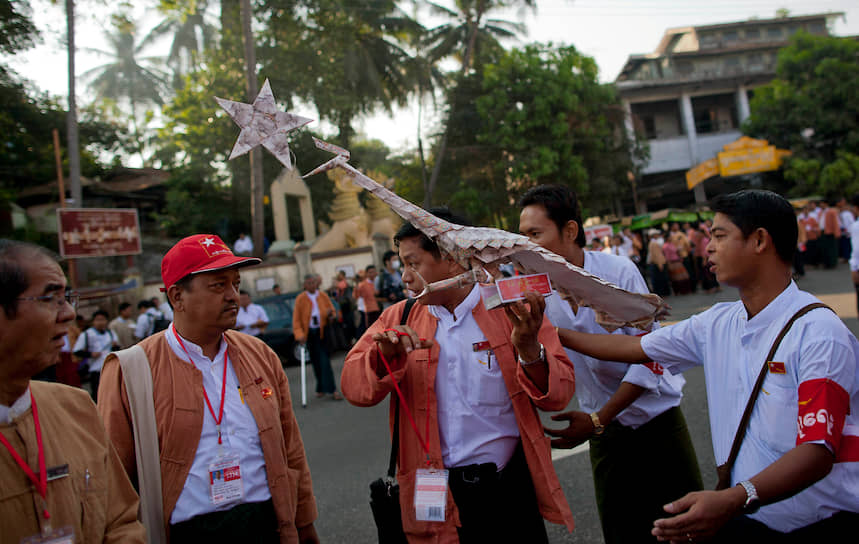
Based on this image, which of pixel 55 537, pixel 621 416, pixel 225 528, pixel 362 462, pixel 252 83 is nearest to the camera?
pixel 55 537

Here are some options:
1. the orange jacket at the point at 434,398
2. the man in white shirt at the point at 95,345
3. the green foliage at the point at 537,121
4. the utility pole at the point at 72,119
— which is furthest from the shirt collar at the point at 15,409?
the green foliage at the point at 537,121

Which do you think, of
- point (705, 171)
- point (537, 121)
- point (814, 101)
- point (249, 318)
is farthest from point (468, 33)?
point (249, 318)

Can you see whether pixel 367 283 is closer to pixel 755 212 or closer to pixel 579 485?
pixel 579 485

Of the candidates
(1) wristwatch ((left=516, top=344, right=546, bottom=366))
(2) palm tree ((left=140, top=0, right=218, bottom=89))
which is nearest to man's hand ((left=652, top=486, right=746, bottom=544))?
(1) wristwatch ((left=516, top=344, right=546, bottom=366))

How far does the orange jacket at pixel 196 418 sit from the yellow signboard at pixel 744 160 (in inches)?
877

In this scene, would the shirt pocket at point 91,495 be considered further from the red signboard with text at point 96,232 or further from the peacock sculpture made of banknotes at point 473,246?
the red signboard with text at point 96,232

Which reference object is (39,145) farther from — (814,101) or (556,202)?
(814,101)

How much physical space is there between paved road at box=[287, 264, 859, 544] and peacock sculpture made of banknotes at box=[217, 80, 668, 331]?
54 cm

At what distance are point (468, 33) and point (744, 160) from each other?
12.5 meters

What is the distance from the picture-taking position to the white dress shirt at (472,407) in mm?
2234

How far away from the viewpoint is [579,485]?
426 centimetres

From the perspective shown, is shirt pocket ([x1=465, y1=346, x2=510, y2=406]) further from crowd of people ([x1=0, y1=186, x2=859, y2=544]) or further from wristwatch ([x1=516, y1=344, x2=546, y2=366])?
wristwatch ([x1=516, y1=344, x2=546, y2=366])

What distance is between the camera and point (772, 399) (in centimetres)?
178

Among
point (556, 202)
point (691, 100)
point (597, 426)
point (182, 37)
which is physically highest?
point (182, 37)
